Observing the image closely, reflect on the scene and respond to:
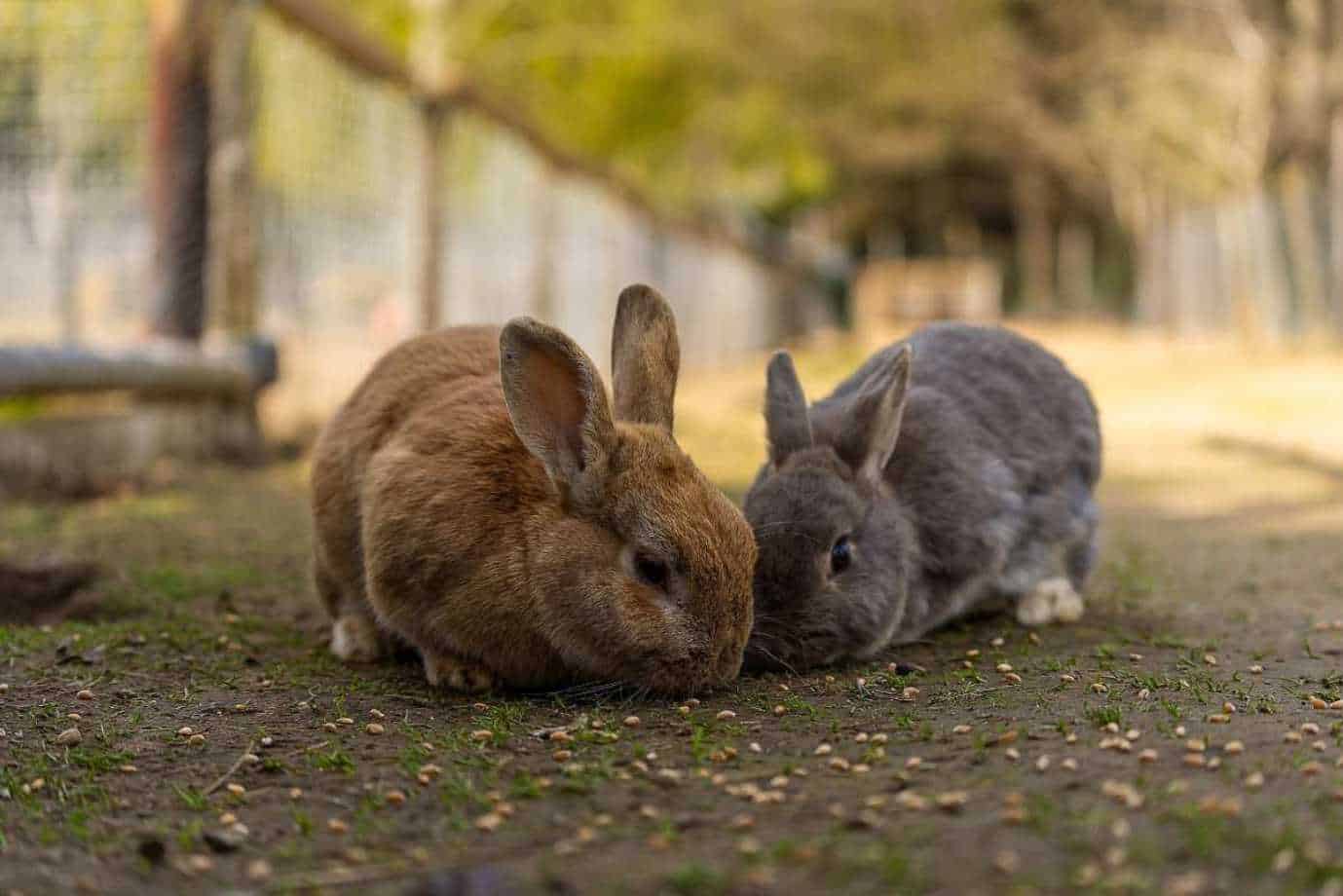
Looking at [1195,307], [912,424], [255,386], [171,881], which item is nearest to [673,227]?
[1195,307]

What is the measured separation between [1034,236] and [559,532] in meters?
40.2

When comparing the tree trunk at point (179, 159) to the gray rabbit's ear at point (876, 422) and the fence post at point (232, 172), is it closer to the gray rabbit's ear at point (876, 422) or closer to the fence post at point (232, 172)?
the fence post at point (232, 172)

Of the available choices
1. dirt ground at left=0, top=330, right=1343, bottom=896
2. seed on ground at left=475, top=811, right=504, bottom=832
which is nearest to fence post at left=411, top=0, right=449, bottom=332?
dirt ground at left=0, top=330, right=1343, bottom=896

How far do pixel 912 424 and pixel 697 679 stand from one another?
5.27 feet

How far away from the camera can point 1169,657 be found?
436 cm

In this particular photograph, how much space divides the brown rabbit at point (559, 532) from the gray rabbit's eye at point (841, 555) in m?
0.55

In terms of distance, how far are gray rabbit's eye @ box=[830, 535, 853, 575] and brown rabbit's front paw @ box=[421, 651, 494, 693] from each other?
110cm

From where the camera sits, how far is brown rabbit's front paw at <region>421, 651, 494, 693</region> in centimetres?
401

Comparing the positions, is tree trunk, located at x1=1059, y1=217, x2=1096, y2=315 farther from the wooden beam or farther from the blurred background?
the wooden beam

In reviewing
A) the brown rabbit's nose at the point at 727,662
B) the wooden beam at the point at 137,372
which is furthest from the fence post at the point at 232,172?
the brown rabbit's nose at the point at 727,662

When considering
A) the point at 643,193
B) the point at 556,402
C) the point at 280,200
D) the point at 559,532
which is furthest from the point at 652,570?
the point at 643,193

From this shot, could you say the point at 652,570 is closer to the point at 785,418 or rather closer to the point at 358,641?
the point at 785,418

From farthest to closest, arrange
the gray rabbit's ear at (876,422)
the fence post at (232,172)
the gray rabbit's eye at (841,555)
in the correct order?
1. the fence post at (232,172)
2. the gray rabbit's ear at (876,422)
3. the gray rabbit's eye at (841,555)

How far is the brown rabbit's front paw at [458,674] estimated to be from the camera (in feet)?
13.1
